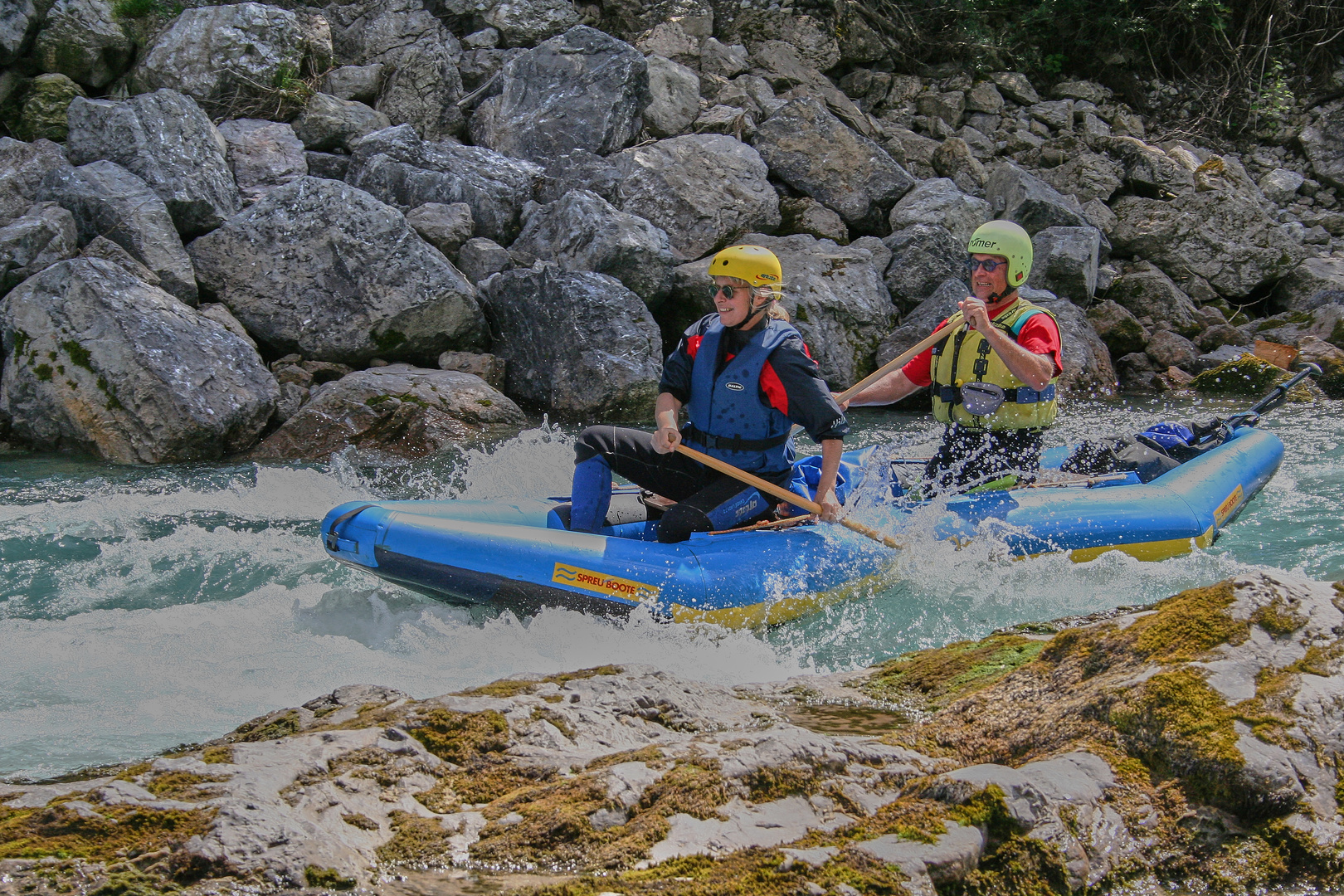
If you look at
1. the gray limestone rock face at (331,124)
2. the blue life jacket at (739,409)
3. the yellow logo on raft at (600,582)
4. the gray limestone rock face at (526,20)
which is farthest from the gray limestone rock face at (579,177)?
the yellow logo on raft at (600,582)

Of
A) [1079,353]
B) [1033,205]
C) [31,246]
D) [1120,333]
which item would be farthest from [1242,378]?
[31,246]

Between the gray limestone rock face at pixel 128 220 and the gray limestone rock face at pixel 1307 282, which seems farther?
the gray limestone rock face at pixel 1307 282

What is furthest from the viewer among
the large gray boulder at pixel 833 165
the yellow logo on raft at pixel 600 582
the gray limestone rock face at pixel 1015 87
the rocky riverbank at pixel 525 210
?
the gray limestone rock face at pixel 1015 87

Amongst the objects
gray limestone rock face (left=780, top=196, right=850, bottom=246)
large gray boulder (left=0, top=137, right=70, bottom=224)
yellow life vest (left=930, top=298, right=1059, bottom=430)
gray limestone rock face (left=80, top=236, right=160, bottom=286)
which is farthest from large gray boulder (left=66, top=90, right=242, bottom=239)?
yellow life vest (left=930, top=298, right=1059, bottom=430)

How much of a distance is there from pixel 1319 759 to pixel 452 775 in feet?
6.22

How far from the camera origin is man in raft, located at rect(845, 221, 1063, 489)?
4.99 meters

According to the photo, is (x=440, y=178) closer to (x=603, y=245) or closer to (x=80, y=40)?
(x=603, y=245)

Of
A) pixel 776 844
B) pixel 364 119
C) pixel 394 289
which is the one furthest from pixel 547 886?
pixel 364 119

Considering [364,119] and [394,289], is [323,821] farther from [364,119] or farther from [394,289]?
[364,119]

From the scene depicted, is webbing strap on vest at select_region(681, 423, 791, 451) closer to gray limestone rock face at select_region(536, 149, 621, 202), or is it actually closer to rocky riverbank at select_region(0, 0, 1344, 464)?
rocky riverbank at select_region(0, 0, 1344, 464)

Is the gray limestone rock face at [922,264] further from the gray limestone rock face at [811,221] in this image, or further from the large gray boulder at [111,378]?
the large gray boulder at [111,378]

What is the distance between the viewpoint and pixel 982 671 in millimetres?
3119

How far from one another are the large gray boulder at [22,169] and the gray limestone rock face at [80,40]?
1881mm

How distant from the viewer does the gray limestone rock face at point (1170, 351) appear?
11172 millimetres
